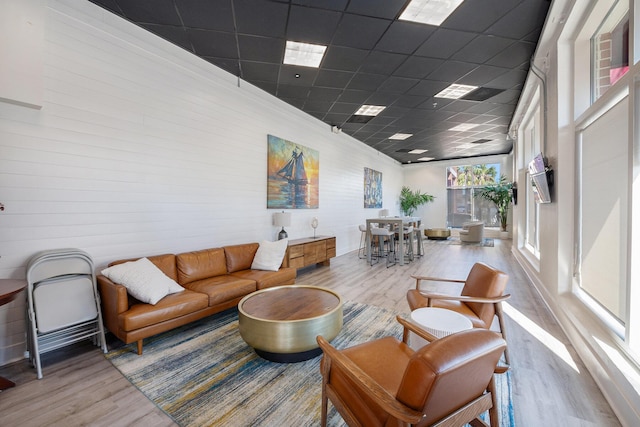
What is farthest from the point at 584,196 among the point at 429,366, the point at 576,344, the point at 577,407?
the point at 429,366

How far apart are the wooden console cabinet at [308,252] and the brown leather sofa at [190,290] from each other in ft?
1.97

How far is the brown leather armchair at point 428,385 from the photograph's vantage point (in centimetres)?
97

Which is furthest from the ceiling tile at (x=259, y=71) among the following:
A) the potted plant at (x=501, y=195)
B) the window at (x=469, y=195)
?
the window at (x=469, y=195)

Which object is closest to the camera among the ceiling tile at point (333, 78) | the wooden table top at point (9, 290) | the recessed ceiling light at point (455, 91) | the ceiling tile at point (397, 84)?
the wooden table top at point (9, 290)

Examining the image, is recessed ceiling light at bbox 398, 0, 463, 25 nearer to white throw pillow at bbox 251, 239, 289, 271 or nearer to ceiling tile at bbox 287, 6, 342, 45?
ceiling tile at bbox 287, 6, 342, 45

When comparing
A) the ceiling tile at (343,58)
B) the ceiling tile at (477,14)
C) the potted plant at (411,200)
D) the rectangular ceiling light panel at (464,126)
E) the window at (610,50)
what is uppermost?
the ceiling tile at (343,58)

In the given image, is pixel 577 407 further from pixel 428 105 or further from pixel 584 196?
pixel 428 105

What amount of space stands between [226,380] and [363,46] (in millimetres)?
4122

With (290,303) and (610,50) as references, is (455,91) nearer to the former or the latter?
(610,50)

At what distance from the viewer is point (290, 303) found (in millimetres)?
2637

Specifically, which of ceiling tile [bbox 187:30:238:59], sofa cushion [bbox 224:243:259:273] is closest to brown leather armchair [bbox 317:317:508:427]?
sofa cushion [bbox 224:243:259:273]

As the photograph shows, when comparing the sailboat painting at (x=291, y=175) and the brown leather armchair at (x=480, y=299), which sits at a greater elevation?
the sailboat painting at (x=291, y=175)

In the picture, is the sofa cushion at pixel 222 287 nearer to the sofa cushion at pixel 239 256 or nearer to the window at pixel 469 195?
the sofa cushion at pixel 239 256

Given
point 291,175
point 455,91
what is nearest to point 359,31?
point 455,91
